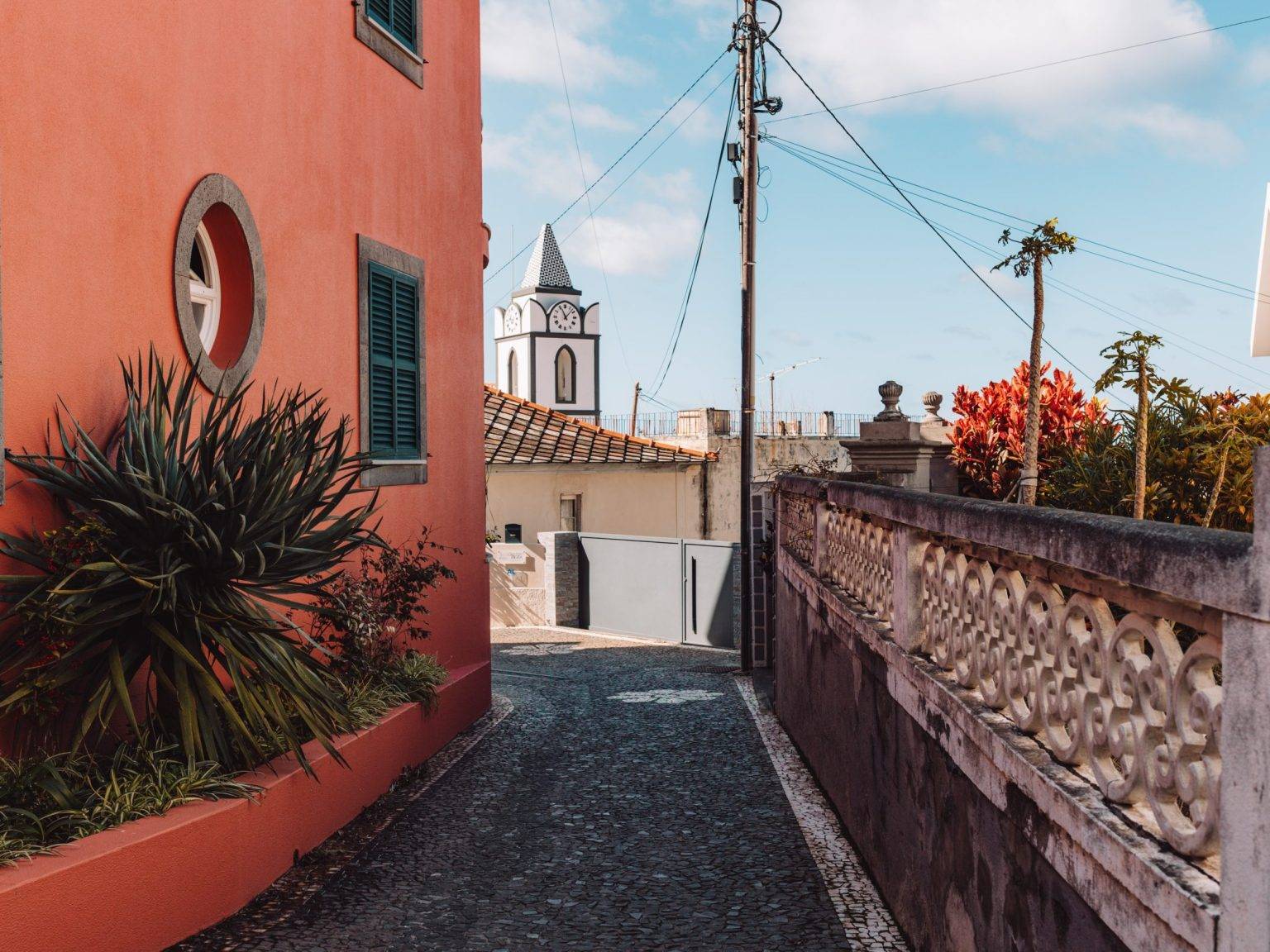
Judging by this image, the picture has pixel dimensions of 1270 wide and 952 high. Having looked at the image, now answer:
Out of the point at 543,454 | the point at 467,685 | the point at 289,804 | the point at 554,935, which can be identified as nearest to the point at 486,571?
the point at 467,685

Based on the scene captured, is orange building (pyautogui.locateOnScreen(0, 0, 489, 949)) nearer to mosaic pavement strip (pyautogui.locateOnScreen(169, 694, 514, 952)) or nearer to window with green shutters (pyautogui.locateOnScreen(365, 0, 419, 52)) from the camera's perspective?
window with green shutters (pyautogui.locateOnScreen(365, 0, 419, 52))

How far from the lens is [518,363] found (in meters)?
61.0

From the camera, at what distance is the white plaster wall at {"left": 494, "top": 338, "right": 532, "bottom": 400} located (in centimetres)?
5950

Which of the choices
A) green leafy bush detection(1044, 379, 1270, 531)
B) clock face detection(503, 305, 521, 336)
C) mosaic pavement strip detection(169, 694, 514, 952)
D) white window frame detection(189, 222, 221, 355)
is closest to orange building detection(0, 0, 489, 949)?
white window frame detection(189, 222, 221, 355)

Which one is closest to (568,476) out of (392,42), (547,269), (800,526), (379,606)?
(800,526)

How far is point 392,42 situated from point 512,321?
53.4 meters

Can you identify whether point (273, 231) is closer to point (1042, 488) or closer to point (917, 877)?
point (917, 877)

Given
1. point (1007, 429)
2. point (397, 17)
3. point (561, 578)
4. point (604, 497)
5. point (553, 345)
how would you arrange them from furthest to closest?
1. point (553, 345)
2. point (604, 497)
3. point (561, 578)
4. point (1007, 429)
5. point (397, 17)

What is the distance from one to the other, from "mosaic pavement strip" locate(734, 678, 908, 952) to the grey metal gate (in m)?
7.56

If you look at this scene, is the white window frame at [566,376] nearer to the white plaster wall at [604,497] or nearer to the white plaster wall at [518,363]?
the white plaster wall at [518,363]

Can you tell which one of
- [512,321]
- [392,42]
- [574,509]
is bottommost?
[574,509]

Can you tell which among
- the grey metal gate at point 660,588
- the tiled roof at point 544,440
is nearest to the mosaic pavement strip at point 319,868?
the grey metal gate at point 660,588

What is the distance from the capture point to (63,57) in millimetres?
5387

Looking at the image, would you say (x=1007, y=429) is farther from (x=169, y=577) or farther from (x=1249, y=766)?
(x=1249, y=766)
